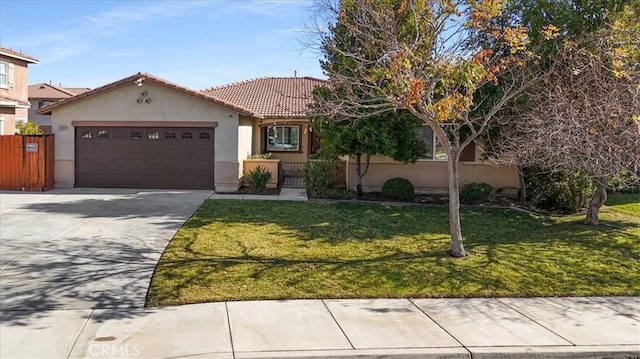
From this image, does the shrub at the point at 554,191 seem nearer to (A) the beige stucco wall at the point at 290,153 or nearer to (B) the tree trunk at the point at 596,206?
(B) the tree trunk at the point at 596,206

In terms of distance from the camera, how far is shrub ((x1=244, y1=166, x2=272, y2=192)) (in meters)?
17.5

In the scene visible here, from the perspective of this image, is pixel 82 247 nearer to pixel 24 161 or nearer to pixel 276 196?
pixel 276 196

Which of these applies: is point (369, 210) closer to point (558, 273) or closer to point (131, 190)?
point (558, 273)

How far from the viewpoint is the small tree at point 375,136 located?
1576 centimetres

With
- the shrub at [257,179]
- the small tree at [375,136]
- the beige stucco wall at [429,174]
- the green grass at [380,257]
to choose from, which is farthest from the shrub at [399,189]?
the shrub at [257,179]

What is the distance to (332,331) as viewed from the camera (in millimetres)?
5941

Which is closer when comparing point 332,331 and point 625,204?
point 332,331

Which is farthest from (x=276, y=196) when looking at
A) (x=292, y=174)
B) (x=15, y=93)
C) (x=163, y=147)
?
(x=15, y=93)

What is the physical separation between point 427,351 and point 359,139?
11.0 metres

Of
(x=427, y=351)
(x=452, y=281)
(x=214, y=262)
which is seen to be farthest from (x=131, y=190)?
(x=427, y=351)

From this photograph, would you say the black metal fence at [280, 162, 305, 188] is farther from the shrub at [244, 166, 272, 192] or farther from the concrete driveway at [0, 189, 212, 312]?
the concrete driveway at [0, 189, 212, 312]

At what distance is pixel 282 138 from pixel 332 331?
18.8 meters

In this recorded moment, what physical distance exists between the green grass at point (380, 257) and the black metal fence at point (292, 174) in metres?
5.66

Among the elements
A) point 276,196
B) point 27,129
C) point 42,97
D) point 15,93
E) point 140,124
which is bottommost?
point 276,196
